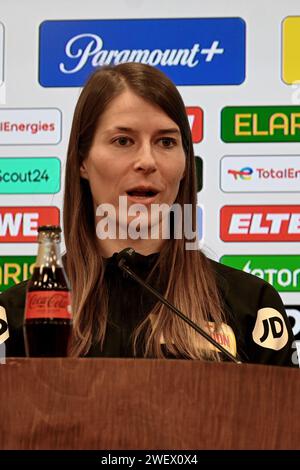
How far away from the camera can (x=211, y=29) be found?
261cm

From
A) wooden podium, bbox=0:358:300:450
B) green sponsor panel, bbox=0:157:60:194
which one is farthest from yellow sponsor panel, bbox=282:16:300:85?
wooden podium, bbox=0:358:300:450

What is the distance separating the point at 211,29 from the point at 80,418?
168cm

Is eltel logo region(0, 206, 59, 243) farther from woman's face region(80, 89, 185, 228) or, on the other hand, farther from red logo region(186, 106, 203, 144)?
woman's face region(80, 89, 185, 228)

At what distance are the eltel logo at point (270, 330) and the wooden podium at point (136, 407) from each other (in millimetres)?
590

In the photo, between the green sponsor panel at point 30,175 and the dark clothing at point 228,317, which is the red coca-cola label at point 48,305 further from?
the green sponsor panel at point 30,175

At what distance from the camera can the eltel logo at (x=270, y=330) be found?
1767mm

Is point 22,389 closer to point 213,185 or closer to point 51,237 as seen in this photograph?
point 51,237

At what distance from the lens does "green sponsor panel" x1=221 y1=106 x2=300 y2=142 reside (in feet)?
8.37

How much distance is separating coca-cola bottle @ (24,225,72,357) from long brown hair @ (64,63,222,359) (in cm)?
32

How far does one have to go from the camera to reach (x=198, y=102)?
258 centimetres

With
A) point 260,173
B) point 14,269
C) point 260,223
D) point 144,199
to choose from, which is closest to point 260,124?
point 260,173

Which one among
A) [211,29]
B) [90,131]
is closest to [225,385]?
[90,131]

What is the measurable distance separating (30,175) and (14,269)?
0.25m

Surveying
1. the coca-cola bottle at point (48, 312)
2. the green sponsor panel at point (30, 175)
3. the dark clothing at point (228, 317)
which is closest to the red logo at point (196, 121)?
the green sponsor panel at point (30, 175)
